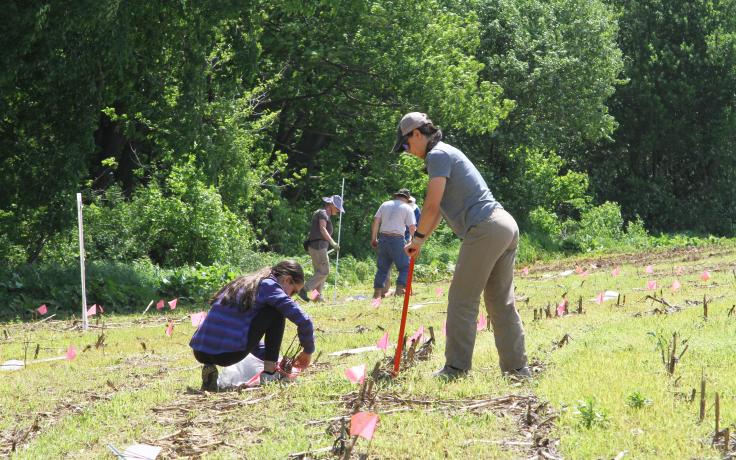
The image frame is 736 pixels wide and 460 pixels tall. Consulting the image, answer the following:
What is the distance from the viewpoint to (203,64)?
19.3 m

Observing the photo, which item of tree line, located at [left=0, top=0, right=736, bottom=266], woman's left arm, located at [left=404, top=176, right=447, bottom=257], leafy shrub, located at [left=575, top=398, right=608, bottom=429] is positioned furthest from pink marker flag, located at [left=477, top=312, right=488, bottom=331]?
tree line, located at [left=0, top=0, right=736, bottom=266]

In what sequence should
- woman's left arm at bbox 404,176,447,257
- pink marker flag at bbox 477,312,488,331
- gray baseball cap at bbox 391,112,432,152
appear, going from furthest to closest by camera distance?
pink marker flag at bbox 477,312,488,331 → gray baseball cap at bbox 391,112,432,152 → woman's left arm at bbox 404,176,447,257

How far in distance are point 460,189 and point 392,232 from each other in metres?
8.94

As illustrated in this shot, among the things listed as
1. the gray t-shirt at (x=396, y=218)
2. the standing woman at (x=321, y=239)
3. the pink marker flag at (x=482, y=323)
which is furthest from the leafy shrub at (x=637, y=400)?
the standing woman at (x=321, y=239)

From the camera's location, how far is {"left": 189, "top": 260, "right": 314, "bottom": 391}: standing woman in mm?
8016

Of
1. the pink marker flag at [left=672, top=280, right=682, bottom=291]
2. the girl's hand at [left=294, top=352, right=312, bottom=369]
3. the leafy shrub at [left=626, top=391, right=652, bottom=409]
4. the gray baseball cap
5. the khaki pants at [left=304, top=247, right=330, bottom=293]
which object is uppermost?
the gray baseball cap

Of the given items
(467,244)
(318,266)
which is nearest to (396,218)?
(318,266)

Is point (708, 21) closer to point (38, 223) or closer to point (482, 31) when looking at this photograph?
point (482, 31)

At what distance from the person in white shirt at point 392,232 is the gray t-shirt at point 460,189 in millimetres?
8684

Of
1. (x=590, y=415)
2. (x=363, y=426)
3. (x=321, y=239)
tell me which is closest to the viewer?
(x=363, y=426)

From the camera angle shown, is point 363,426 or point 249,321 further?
point 249,321

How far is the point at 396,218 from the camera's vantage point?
1664cm

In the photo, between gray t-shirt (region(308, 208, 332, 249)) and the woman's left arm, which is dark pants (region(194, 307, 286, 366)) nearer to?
the woman's left arm

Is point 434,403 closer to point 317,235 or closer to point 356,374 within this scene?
point 356,374
